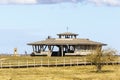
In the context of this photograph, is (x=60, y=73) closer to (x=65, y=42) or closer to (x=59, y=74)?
(x=59, y=74)

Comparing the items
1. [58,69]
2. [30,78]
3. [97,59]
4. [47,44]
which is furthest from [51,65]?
[47,44]

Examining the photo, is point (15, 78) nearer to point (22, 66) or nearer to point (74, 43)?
point (22, 66)

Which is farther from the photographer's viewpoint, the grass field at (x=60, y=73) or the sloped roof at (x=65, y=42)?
the sloped roof at (x=65, y=42)

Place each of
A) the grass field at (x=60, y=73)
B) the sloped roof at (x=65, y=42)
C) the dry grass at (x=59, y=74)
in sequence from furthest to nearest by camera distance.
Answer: the sloped roof at (x=65, y=42) → the grass field at (x=60, y=73) → the dry grass at (x=59, y=74)

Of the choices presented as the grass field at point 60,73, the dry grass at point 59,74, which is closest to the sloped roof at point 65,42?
the grass field at point 60,73

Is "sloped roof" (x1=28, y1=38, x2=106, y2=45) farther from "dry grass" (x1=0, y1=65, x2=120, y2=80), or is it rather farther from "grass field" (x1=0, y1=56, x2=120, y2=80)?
"dry grass" (x1=0, y1=65, x2=120, y2=80)

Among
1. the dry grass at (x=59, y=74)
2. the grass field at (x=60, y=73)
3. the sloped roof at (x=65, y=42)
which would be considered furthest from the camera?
the sloped roof at (x=65, y=42)

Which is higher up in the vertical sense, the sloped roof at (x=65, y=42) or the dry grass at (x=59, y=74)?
the sloped roof at (x=65, y=42)

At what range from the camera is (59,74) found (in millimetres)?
65750

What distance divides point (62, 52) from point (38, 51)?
274 inches

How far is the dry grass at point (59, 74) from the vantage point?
A: 5967 centimetres

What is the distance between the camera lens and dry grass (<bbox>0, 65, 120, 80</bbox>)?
59.7m

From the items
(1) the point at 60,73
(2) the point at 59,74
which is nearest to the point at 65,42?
(1) the point at 60,73

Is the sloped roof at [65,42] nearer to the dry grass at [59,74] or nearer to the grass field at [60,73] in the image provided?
the grass field at [60,73]
